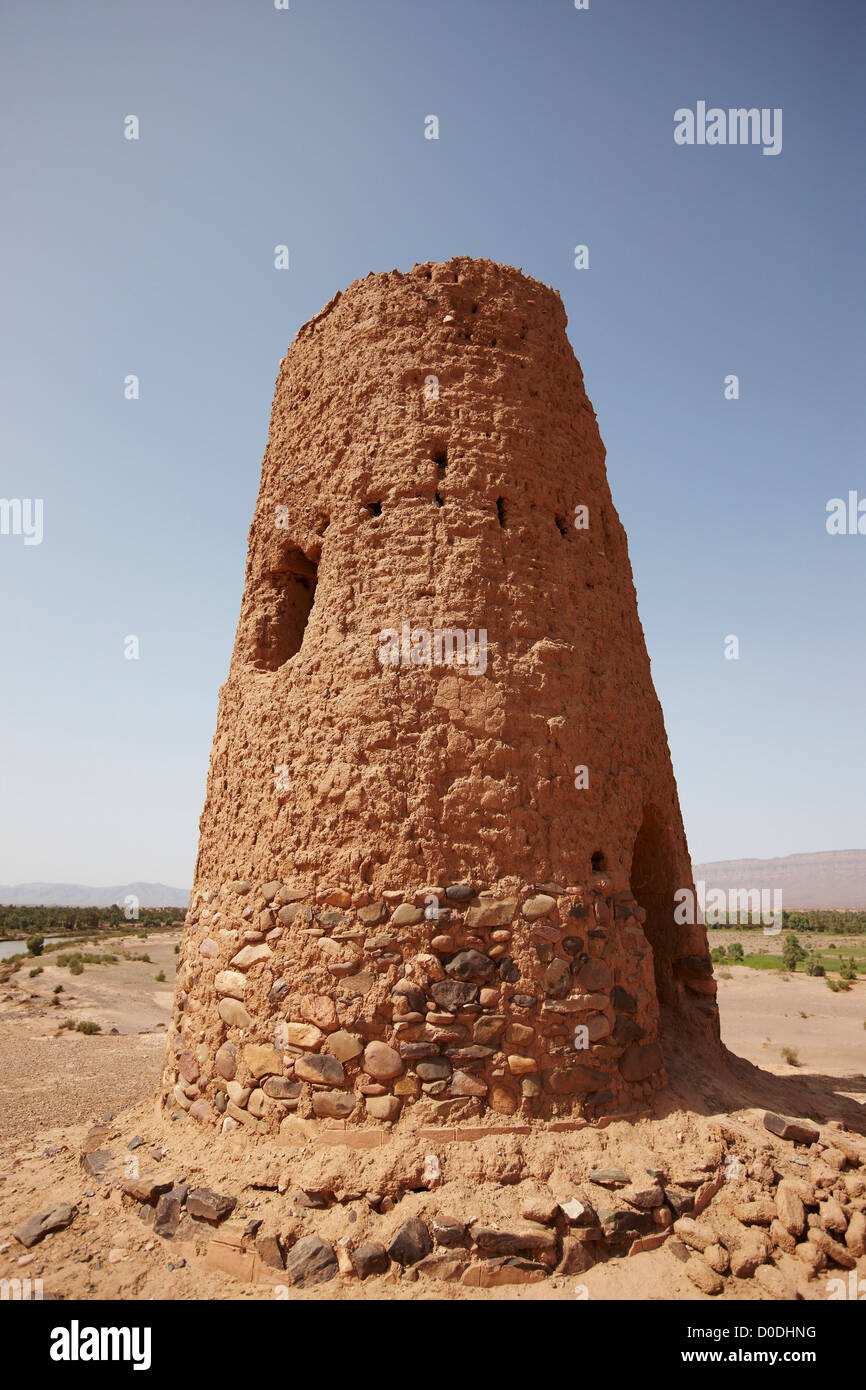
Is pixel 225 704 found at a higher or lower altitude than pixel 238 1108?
higher

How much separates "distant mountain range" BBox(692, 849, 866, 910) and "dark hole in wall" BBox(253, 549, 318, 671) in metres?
124

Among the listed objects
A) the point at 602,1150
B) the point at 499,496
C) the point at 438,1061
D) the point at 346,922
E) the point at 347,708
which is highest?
the point at 499,496

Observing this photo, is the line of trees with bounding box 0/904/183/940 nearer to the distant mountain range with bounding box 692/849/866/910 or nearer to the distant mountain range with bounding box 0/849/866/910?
the distant mountain range with bounding box 0/849/866/910

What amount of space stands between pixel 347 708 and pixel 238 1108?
2.75 m

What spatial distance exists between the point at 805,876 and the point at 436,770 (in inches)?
6263

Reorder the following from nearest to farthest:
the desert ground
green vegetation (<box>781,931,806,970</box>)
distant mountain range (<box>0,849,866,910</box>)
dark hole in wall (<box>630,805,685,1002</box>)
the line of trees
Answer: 1. the desert ground
2. dark hole in wall (<box>630,805,685,1002</box>)
3. green vegetation (<box>781,931,806,970</box>)
4. the line of trees
5. distant mountain range (<box>0,849,866,910</box>)

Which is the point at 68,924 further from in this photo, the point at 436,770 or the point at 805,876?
the point at 805,876

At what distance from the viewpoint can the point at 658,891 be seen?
680cm

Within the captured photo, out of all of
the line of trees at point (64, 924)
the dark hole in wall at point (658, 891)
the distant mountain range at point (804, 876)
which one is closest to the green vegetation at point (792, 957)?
the dark hole in wall at point (658, 891)

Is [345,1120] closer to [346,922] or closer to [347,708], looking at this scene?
[346,922]

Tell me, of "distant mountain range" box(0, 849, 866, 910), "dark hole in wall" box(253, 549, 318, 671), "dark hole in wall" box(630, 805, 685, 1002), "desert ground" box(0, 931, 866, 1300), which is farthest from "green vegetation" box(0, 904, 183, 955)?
"distant mountain range" box(0, 849, 866, 910)

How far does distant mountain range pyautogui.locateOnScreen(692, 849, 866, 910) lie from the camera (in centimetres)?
12334
